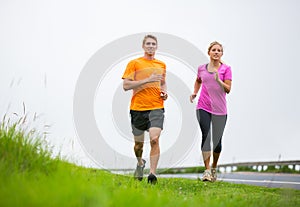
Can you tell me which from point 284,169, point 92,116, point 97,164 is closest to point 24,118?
point 97,164

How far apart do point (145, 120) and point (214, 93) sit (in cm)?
168

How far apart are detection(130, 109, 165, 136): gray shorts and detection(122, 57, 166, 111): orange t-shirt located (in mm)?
81

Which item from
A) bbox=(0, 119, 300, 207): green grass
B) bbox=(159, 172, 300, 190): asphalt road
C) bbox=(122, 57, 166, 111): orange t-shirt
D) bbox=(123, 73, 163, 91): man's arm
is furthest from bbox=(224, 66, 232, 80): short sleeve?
bbox=(0, 119, 300, 207): green grass

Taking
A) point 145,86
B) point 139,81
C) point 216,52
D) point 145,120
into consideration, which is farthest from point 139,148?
point 216,52

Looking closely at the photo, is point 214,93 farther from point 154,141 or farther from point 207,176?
point 154,141

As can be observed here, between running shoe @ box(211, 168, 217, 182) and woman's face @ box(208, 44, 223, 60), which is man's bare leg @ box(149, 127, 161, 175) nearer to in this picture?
running shoe @ box(211, 168, 217, 182)

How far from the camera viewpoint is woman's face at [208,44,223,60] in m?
8.47

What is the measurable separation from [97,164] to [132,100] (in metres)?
1.39

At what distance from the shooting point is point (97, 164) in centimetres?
796

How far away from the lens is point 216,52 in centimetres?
847

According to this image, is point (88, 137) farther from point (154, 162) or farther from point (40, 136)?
point (40, 136)

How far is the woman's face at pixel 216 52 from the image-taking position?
8.47 m

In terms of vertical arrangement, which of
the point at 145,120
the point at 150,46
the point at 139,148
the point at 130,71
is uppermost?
the point at 150,46

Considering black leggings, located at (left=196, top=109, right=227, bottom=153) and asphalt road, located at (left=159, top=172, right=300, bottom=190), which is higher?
black leggings, located at (left=196, top=109, right=227, bottom=153)
